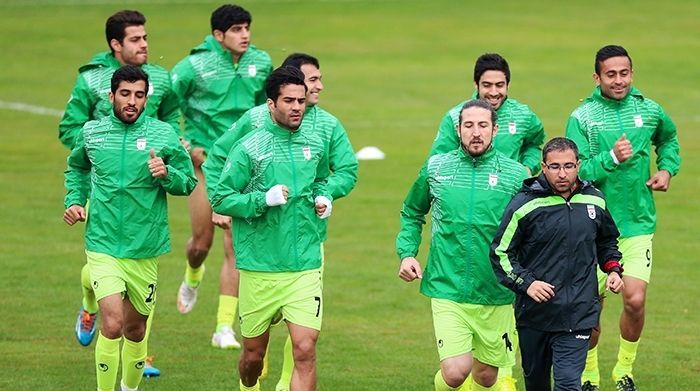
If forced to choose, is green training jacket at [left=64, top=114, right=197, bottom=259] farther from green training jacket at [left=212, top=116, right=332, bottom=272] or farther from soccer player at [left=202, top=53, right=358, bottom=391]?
green training jacket at [left=212, top=116, right=332, bottom=272]

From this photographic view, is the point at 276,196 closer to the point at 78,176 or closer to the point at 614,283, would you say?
the point at 78,176

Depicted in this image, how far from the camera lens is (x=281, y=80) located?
38.3 feet

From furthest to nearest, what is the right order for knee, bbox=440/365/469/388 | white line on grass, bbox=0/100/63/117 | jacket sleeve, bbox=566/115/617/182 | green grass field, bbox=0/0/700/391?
white line on grass, bbox=0/100/63/117 → green grass field, bbox=0/0/700/391 → jacket sleeve, bbox=566/115/617/182 → knee, bbox=440/365/469/388

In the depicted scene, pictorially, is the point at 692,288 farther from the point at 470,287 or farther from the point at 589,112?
the point at 470,287

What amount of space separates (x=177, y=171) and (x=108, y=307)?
3.71 ft

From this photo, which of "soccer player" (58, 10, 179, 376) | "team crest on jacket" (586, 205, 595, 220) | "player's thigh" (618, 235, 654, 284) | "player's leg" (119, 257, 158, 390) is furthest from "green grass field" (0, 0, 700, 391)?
"team crest on jacket" (586, 205, 595, 220)

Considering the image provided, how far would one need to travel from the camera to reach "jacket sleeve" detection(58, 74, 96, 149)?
13750mm

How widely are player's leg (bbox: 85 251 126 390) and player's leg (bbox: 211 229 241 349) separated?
2710 millimetres

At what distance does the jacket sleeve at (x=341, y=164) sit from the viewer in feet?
39.7

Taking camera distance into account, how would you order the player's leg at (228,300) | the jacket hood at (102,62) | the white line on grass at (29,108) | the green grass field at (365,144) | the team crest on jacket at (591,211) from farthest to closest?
the white line on grass at (29,108) < the player's leg at (228,300) < the green grass field at (365,144) < the jacket hood at (102,62) < the team crest on jacket at (591,211)

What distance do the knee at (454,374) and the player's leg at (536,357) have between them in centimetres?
43

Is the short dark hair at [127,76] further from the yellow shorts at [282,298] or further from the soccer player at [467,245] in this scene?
the soccer player at [467,245]

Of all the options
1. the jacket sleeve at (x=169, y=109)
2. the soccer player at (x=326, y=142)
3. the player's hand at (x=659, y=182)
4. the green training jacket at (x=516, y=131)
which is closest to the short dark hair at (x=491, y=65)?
the green training jacket at (x=516, y=131)

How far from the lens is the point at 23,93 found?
1372 inches
